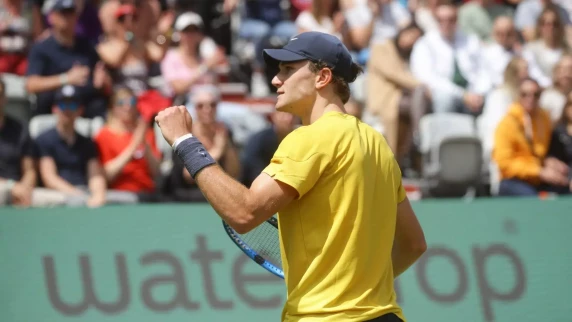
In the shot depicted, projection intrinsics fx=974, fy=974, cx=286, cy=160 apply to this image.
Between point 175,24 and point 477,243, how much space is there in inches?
162

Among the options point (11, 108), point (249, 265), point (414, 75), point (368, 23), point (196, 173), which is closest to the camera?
point (196, 173)

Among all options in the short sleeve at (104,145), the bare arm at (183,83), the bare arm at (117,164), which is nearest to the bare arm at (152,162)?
the bare arm at (117,164)

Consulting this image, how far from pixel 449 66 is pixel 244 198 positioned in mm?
6972

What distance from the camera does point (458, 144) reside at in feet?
29.1

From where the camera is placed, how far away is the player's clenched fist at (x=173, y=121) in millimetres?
3369

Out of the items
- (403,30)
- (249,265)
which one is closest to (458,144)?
(403,30)

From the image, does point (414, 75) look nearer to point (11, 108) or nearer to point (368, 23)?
point (368, 23)

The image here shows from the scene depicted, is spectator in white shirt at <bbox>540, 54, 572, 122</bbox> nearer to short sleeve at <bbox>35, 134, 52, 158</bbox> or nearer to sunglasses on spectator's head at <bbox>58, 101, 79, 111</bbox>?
sunglasses on spectator's head at <bbox>58, 101, 79, 111</bbox>

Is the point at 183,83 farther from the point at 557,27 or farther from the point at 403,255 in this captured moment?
the point at 403,255

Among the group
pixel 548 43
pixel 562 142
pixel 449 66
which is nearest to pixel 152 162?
pixel 449 66

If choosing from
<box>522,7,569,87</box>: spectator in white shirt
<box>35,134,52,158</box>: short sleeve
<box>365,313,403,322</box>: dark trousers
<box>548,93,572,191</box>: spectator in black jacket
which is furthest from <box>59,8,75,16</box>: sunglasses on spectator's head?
<box>365,313,403,322</box>: dark trousers

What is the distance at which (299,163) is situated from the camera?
3268mm

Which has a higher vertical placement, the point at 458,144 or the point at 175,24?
the point at 175,24

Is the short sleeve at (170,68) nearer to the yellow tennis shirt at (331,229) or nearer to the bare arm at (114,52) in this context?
the bare arm at (114,52)
